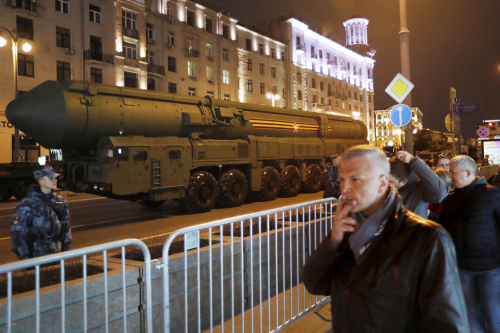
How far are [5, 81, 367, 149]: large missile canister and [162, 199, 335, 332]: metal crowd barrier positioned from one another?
6.89m

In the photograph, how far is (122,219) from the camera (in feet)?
40.4

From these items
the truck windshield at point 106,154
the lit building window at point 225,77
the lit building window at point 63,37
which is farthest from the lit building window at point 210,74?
the truck windshield at point 106,154

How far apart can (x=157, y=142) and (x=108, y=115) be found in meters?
1.56

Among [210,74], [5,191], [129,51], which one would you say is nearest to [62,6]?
[129,51]

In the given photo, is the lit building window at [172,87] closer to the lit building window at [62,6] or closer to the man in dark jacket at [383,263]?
the lit building window at [62,6]

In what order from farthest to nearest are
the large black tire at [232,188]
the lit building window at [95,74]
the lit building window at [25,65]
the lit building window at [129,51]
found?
the lit building window at [129,51] < the lit building window at [95,74] < the lit building window at [25,65] < the large black tire at [232,188]

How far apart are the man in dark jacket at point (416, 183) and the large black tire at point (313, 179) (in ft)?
45.6

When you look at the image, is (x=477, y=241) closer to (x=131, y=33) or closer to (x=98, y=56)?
(x=98, y=56)

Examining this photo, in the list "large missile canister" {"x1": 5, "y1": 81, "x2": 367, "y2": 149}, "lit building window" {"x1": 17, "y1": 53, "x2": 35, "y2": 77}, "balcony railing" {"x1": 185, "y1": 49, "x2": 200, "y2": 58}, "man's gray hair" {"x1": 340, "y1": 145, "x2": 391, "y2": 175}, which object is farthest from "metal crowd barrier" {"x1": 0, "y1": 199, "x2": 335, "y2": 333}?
"balcony railing" {"x1": 185, "y1": 49, "x2": 200, "y2": 58}

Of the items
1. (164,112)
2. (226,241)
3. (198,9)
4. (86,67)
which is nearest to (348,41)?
(198,9)

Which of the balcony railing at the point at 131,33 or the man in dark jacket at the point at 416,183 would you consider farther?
the balcony railing at the point at 131,33

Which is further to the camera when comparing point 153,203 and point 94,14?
point 94,14

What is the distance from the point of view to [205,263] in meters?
4.52

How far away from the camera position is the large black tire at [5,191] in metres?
17.5
